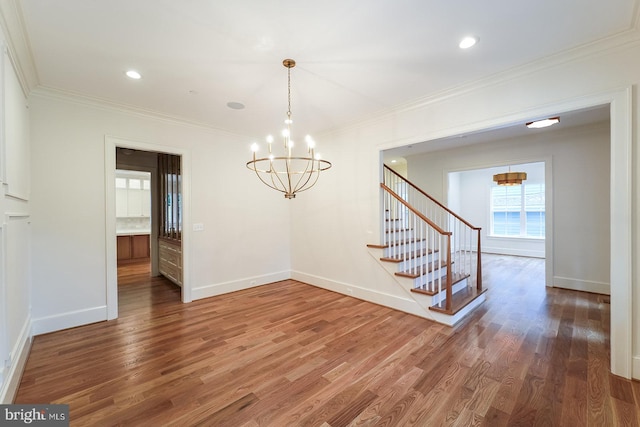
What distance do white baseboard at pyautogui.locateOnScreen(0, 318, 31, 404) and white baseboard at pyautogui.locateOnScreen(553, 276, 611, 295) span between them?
7297 mm

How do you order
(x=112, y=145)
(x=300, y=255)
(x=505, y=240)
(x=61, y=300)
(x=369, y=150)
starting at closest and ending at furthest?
1. (x=61, y=300)
2. (x=112, y=145)
3. (x=369, y=150)
4. (x=300, y=255)
5. (x=505, y=240)

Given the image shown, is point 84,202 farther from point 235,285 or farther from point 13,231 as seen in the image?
point 235,285

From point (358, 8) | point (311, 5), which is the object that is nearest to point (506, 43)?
point (358, 8)

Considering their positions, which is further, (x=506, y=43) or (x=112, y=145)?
(x=112, y=145)

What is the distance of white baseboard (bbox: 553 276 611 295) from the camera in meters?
4.54

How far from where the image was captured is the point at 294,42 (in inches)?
91.0

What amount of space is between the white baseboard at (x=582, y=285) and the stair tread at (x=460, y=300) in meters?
1.92

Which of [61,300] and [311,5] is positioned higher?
[311,5]

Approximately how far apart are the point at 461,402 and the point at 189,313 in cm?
343

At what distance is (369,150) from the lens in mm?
4246

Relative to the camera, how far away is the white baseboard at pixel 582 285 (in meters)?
4.54

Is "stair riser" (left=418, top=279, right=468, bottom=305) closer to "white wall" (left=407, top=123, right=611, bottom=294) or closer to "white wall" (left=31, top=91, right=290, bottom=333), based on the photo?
"white wall" (left=407, top=123, right=611, bottom=294)

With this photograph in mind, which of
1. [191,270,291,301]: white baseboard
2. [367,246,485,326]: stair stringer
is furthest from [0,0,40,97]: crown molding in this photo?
[367,246,485,326]: stair stringer

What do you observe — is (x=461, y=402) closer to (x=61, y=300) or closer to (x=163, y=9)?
(x=163, y=9)
